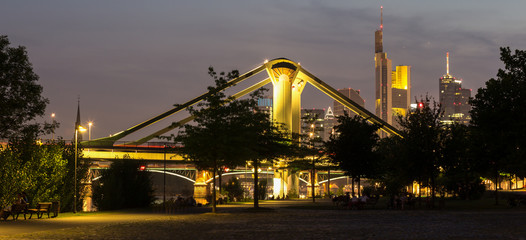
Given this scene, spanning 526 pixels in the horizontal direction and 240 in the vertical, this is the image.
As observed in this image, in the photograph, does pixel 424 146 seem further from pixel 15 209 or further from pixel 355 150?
pixel 15 209

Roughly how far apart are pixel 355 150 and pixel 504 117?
1081 centimetres

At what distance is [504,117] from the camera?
154ft

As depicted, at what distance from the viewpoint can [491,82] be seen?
4791 centimetres

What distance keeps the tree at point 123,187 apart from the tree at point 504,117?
80.1ft

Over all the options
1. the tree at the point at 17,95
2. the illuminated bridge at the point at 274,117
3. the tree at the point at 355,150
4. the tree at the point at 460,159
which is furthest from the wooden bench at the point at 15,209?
the illuminated bridge at the point at 274,117

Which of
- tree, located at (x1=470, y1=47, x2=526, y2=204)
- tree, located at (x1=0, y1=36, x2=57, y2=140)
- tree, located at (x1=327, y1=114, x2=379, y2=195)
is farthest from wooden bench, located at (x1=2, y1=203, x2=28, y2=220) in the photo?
tree, located at (x1=470, y1=47, x2=526, y2=204)

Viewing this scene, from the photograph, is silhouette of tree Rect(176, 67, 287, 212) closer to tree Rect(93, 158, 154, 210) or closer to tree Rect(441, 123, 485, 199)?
tree Rect(93, 158, 154, 210)

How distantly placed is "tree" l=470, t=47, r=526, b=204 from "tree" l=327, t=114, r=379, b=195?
7.73 meters

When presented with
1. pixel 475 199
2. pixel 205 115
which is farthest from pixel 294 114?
pixel 205 115

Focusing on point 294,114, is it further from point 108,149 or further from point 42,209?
point 42,209

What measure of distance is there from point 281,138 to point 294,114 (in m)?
61.6

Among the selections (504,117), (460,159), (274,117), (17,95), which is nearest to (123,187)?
(17,95)

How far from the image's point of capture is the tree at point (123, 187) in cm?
4412

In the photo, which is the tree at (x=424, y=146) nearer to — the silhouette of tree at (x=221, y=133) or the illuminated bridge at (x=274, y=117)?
the silhouette of tree at (x=221, y=133)
